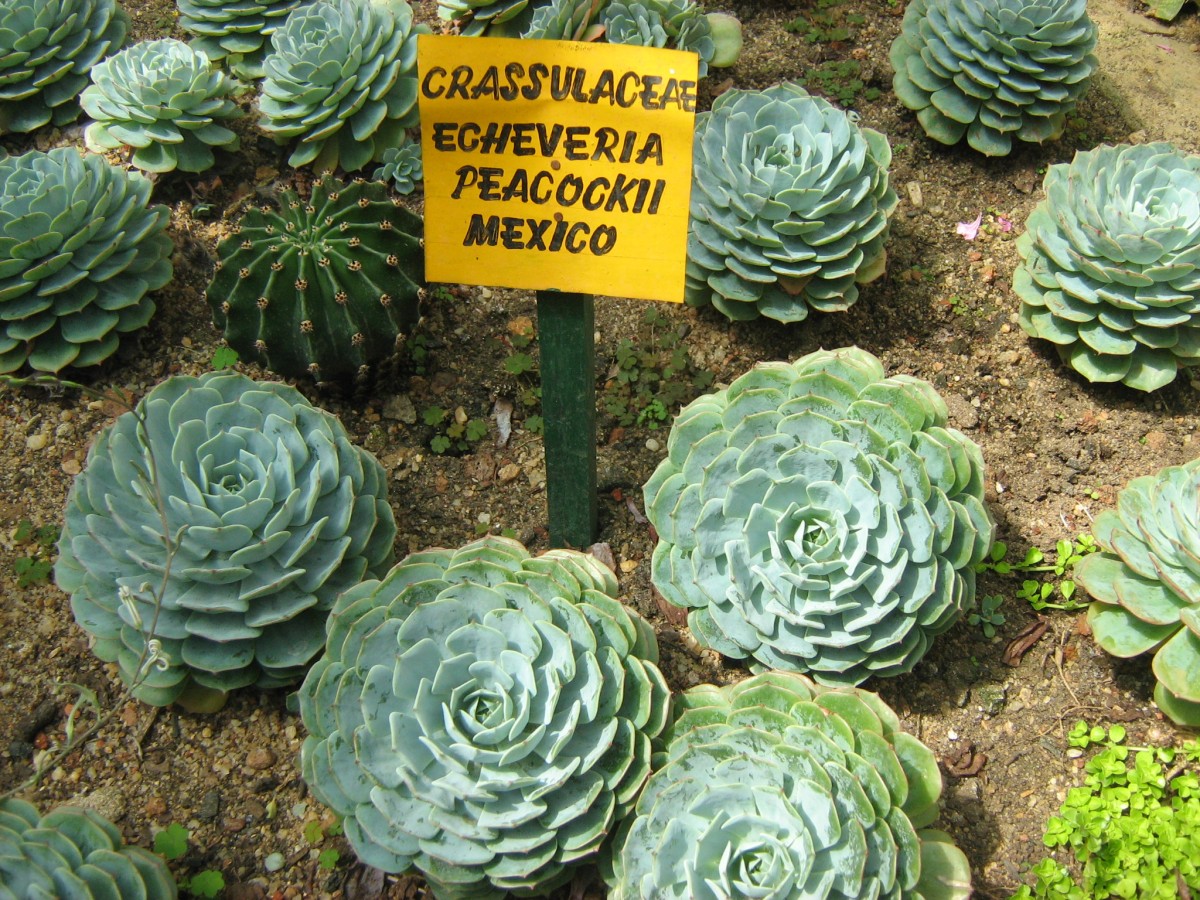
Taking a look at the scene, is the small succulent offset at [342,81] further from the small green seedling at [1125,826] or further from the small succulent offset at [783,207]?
the small green seedling at [1125,826]

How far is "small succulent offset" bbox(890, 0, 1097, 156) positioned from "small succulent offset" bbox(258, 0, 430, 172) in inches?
59.7

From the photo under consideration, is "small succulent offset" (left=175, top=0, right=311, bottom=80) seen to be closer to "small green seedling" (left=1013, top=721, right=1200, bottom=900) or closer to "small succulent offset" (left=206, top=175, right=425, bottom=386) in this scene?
"small succulent offset" (left=206, top=175, right=425, bottom=386)

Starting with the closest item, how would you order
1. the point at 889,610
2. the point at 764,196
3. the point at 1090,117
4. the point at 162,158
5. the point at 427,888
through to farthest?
the point at 889,610 → the point at 427,888 → the point at 764,196 → the point at 162,158 → the point at 1090,117

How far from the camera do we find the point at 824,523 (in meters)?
1.95

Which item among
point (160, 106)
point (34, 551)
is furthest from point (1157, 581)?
point (160, 106)

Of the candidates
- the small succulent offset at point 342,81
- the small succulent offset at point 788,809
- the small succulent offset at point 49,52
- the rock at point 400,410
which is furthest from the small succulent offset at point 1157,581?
the small succulent offset at point 49,52

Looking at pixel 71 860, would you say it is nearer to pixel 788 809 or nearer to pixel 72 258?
pixel 788 809

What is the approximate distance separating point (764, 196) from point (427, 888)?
5.70 feet

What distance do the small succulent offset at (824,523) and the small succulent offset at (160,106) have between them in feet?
5.88

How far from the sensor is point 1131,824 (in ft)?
6.45

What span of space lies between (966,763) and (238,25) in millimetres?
2926

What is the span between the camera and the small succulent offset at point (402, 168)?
2.90 m

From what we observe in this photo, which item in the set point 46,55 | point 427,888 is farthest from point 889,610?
point 46,55

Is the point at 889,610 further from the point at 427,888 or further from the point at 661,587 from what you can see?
the point at 427,888
